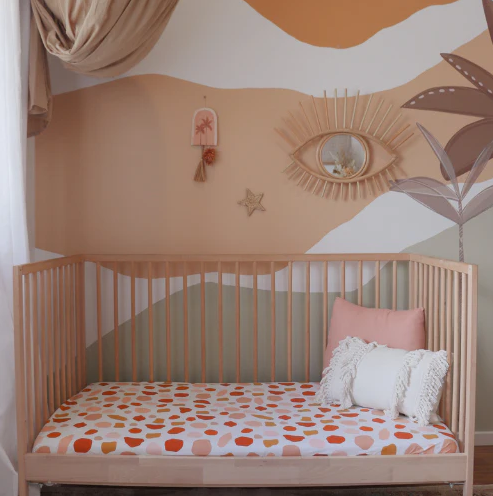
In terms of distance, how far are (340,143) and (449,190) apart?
1.75 ft

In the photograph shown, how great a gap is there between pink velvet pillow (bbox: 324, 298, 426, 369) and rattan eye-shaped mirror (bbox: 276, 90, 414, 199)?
534mm

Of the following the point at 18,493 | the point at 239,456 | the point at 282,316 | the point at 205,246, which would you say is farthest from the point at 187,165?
the point at 18,493

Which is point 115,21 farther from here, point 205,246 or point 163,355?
point 163,355

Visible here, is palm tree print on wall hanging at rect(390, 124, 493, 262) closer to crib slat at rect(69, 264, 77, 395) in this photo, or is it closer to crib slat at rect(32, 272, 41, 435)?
crib slat at rect(69, 264, 77, 395)

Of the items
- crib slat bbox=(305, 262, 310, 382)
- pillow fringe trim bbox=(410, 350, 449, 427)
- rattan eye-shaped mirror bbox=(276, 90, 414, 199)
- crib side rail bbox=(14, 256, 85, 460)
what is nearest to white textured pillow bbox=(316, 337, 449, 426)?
pillow fringe trim bbox=(410, 350, 449, 427)

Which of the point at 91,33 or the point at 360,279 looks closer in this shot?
the point at 91,33

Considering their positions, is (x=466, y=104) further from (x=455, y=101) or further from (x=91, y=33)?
(x=91, y=33)

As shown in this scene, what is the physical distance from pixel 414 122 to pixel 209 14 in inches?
39.7

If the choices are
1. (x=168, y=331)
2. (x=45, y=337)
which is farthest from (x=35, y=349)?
(x=168, y=331)

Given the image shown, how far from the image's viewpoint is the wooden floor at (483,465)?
82.7 inches

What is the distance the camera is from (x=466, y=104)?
2.42 meters

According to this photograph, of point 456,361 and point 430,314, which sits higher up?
point 430,314

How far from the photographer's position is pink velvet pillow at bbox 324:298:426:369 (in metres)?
2.03

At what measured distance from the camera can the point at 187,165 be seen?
7.80 feet
